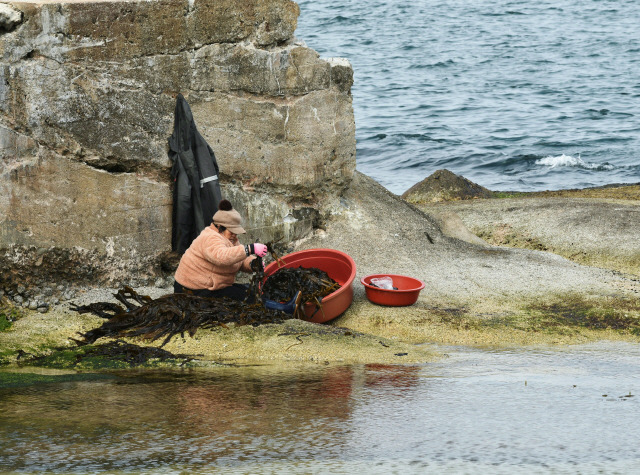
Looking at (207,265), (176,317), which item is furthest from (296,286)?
(176,317)

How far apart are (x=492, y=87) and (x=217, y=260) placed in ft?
86.4

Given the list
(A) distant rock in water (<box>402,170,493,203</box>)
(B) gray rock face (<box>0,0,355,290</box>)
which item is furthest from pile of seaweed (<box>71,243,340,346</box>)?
(A) distant rock in water (<box>402,170,493,203</box>)

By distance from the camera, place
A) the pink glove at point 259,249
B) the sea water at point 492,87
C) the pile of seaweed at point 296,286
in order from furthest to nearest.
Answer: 1. the sea water at point 492,87
2. the pile of seaweed at point 296,286
3. the pink glove at point 259,249

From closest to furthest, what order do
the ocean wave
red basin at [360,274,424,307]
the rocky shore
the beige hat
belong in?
the rocky shore, the beige hat, red basin at [360,274,424,307], the ocean wave

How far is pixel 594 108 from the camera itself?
2964 centimetres

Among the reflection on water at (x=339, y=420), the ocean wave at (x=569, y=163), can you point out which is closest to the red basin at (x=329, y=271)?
the reflection on water at (x=339, y=420)

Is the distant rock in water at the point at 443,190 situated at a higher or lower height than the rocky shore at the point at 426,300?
lower

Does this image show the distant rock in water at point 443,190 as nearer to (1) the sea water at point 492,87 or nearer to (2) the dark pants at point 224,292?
(1) the sea water at point 492,87

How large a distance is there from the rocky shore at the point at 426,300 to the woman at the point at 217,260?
67 centimetres

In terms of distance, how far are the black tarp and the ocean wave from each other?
1643 centimetres

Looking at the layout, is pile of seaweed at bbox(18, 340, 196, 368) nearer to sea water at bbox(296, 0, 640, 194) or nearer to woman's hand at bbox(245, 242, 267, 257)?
A: woman's hand at bbox(245, 242, 267, 257)

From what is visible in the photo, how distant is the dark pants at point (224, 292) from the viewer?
27.0 ft

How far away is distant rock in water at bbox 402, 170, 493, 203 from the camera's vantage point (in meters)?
17.4

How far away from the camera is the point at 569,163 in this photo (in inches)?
927
